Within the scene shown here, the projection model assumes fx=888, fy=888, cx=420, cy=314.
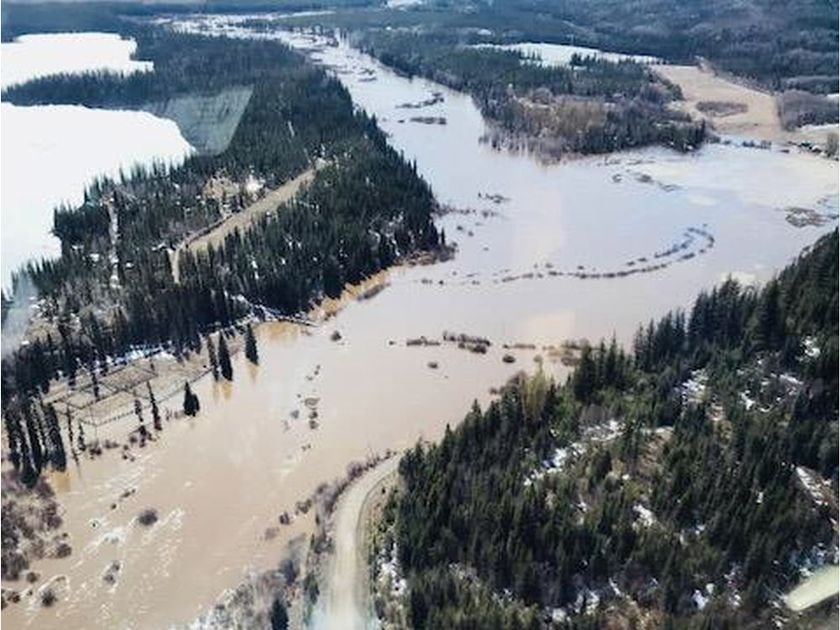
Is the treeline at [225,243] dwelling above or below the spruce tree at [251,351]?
above

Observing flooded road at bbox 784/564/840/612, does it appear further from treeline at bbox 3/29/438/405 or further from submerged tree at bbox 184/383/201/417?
treeline at bbox 3/29/438/405

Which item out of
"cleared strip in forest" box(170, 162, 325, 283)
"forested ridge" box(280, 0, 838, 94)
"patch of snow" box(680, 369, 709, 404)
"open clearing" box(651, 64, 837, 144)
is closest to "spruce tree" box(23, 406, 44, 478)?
"cleared strip in forest" box(170, 162, 325, 283)

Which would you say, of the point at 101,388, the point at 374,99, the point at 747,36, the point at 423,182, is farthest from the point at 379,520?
the point at 747,36

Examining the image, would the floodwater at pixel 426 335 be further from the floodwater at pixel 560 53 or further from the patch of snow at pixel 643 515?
the floodwater at pixel 560 53

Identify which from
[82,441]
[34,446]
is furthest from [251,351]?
[34,446]

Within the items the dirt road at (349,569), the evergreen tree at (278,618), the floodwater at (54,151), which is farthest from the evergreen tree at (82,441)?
the floodwater at (54,151)

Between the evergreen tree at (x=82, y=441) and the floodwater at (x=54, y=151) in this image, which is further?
the floodwater at (x=54, y=151)

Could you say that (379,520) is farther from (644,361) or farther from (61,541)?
(644,361)
